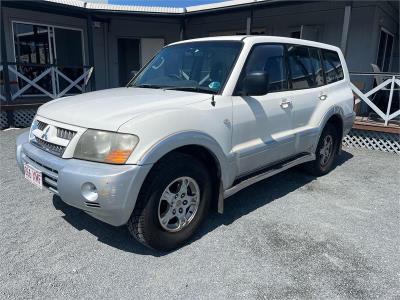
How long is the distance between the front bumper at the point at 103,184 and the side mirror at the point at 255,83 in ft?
4.32

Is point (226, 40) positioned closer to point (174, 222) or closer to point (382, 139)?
point (174, 222)

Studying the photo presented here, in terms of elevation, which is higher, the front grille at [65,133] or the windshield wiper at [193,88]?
the windshield wiper at [193,88]

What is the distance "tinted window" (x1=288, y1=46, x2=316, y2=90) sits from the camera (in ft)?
13.3

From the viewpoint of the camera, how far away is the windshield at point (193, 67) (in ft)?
10.8

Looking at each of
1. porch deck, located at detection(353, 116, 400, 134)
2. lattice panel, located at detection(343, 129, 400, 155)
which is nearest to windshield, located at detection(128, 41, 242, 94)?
porch deck, located at detection(353, 116, 400, 134)

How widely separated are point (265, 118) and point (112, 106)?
1.60 meters

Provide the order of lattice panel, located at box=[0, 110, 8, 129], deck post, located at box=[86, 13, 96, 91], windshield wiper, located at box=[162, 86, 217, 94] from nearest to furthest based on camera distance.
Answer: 1. windshield wiper, located at box=[162, 86, 217, 94]
2. lattice panel, located at box=[0, 110, 8, 129]
3. deck post, located at box=[86, 13, 96, 91]

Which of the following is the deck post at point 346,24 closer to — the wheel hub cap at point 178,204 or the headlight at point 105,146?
the wheel hub cap at point 178,204

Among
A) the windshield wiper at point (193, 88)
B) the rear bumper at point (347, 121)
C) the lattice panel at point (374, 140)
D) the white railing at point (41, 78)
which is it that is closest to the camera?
the windshield wiper at point (193, 88)

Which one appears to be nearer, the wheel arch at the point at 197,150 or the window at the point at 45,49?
the wheel arch at the point at 197,150

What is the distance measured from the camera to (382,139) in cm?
684

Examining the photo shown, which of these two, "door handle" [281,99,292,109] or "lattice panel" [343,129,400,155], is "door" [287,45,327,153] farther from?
"lattice panel" [343,129,400,155]

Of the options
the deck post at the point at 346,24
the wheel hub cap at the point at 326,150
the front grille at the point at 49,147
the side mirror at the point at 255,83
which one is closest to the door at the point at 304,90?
the wheel hub cap at the point at 326,150

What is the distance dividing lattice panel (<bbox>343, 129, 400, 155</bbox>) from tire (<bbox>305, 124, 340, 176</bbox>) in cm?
208
